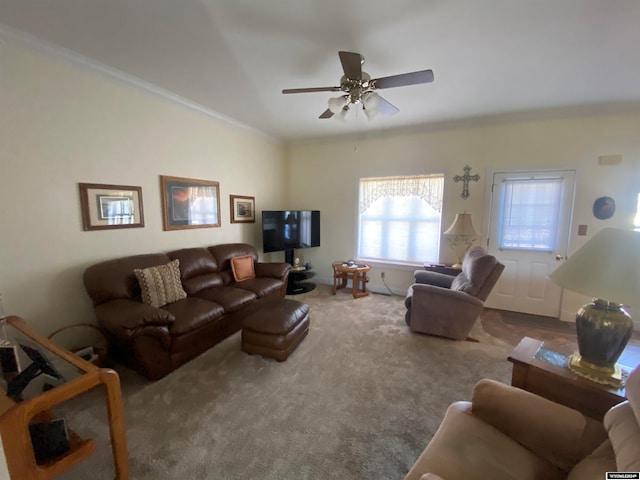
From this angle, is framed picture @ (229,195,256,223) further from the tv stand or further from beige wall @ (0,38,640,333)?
the tv stand

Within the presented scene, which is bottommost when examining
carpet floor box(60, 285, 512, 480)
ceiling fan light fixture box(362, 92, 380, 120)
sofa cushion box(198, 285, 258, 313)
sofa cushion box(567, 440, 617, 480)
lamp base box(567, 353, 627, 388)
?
carpet floor box(60, 285, 512, 480)

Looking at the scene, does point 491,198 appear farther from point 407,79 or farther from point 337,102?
point 337,102

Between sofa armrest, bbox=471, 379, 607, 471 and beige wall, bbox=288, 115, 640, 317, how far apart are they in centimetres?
306

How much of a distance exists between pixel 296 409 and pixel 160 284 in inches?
68.0

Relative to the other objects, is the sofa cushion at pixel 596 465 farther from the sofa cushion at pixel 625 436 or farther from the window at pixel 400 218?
the window at pixel 400 218

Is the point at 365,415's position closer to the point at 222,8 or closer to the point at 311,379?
the point at 311,379

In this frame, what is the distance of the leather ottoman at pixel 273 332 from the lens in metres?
2.34

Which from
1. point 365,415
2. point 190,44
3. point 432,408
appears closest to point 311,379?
point 365,415

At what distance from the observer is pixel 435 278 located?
342 centimetres

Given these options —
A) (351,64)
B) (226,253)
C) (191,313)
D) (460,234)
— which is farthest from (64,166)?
(460,234)

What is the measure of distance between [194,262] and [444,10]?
326 centimetres

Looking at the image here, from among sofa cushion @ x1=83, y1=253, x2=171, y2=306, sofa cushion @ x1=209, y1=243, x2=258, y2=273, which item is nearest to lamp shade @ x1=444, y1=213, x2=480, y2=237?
sofa cushion @ x1=209, y1=243, x2=258, y2=273

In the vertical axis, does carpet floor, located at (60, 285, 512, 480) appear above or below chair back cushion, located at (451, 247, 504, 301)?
below

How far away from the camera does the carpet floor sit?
144 cm
